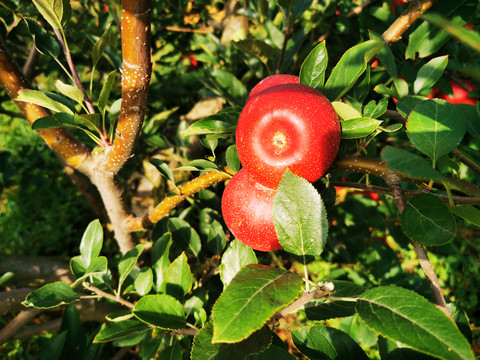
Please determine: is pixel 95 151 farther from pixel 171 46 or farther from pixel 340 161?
pixel 171 46

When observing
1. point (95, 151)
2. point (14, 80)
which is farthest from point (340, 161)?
Answer: point (14, 80)

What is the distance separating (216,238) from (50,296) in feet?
1.56

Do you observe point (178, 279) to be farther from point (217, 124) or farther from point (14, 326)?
point (14, 326)

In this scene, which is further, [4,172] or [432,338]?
[4,172]

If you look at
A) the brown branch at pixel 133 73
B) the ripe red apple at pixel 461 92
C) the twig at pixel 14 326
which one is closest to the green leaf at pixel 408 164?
the brown branch at pixel 133 73

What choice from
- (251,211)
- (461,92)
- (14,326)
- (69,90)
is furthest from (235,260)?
(461,92)

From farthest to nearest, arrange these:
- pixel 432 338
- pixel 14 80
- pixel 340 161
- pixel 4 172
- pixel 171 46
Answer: pixel 171 46 → pixel 4 172 → pixel 14 80 → pixel 340 161 → pixel 432 338

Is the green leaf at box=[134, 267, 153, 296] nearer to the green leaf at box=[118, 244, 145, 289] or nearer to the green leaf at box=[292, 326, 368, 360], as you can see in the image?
the green leaf at box=[118, 244, 145, 289]

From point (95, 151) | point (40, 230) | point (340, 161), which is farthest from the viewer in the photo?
→ point (40, 230)

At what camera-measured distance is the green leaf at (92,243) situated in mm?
868

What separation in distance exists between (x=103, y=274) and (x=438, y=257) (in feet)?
7.32

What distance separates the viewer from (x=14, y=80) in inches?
30.1

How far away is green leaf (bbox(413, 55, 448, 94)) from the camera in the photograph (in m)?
0.71

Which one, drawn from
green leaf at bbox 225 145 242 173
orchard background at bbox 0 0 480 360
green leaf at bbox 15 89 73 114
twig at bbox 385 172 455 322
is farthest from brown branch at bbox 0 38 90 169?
twig at bbox 385 172 455 322
